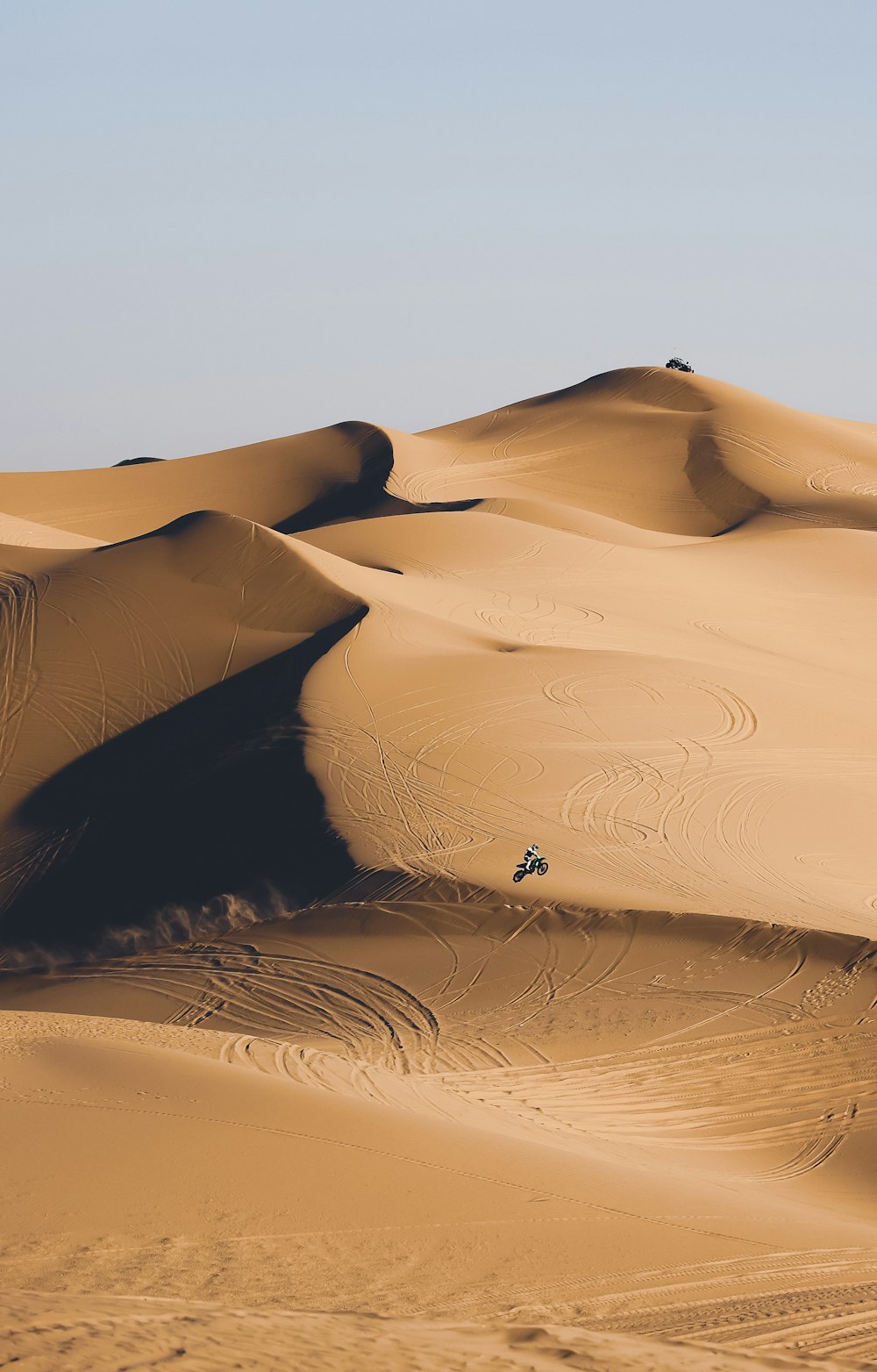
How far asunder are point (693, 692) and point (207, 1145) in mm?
14333

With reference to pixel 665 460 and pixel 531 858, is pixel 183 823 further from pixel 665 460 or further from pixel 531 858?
pixel 665 460

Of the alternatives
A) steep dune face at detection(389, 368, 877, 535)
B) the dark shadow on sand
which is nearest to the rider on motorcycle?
the dark shadow on sand

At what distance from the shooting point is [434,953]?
→ 13664 millimetres

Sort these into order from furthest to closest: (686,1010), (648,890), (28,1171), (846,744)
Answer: (846,744) < (648,890) < (686,1010) < (28,1171)

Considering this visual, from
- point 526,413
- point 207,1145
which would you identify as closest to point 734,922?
point 207,1145

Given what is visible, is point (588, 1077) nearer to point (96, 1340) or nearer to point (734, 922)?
point (734, 922)

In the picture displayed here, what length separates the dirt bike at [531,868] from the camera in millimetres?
14453

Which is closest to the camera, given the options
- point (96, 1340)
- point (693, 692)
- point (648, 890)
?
point (96, 1340)

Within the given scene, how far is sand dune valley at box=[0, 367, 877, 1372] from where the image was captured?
6.43 m

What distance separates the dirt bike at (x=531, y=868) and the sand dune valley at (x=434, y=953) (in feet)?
0.35

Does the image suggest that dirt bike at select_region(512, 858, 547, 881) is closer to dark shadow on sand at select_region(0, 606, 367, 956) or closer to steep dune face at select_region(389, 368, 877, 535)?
dark shadow on sand at select_region(0, 606, 367, 956)

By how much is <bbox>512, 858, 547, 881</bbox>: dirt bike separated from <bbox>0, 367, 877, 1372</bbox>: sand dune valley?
0.11 m

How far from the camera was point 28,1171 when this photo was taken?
23.3ft

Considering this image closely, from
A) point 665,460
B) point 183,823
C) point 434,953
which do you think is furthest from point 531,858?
point 665,460
